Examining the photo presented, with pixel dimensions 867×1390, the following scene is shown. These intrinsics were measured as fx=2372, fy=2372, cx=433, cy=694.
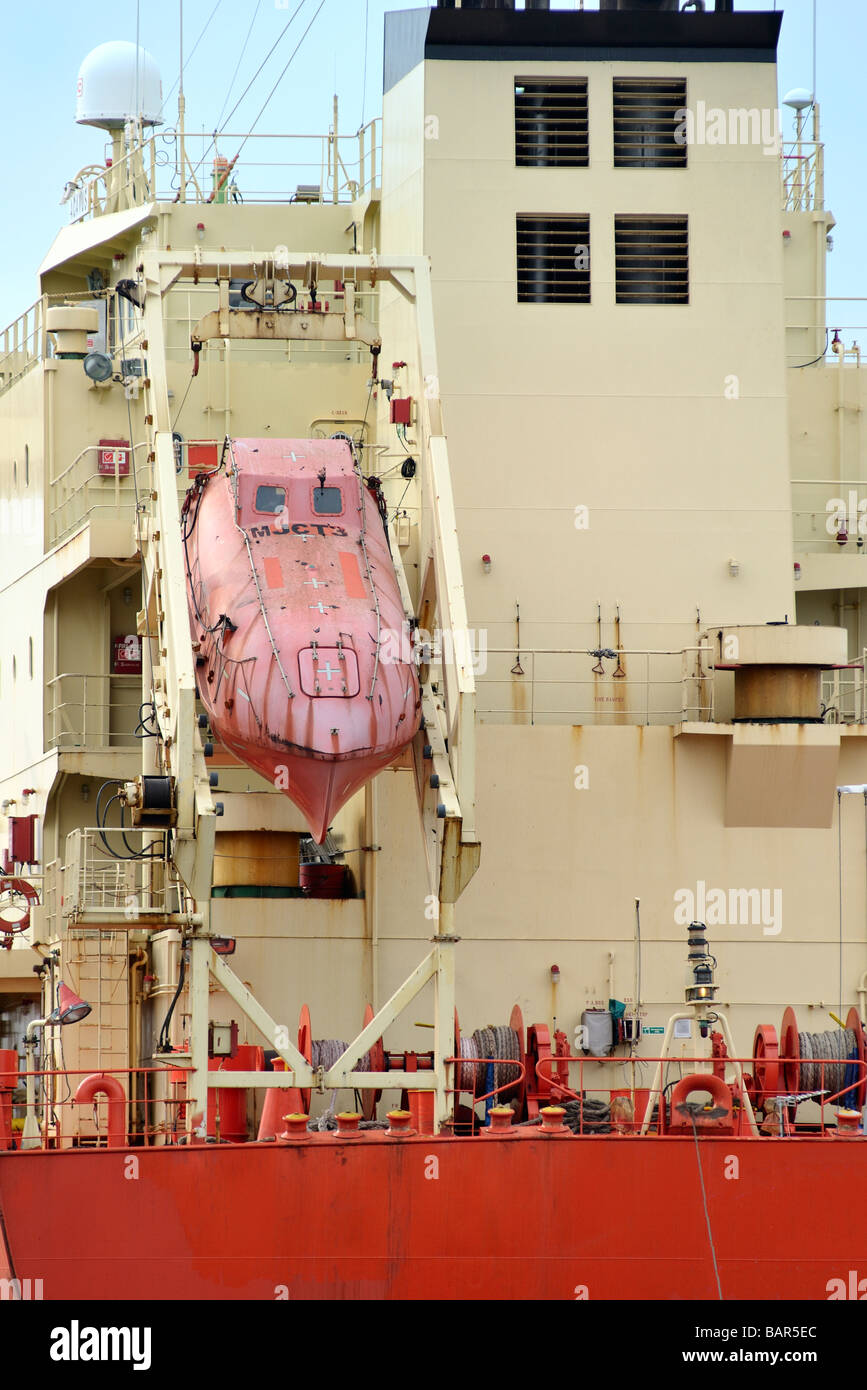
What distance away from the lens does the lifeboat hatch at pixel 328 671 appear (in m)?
22.1

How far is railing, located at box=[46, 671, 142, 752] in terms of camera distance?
28.9 meters

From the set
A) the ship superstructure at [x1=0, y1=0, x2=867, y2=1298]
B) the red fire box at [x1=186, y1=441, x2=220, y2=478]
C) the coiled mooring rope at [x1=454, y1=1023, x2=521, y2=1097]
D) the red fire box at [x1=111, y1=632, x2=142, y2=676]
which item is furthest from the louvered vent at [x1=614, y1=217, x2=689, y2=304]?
the coiled mooring rope at [x1=454, y1=1023, x2=521, y2=1097]

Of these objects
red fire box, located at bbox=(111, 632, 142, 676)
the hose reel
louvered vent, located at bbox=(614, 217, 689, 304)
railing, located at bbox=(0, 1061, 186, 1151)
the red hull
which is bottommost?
the red hull

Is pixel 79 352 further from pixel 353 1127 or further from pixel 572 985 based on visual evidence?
pixel 353 1127

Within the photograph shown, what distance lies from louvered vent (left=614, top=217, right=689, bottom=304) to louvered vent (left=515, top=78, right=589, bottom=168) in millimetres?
994

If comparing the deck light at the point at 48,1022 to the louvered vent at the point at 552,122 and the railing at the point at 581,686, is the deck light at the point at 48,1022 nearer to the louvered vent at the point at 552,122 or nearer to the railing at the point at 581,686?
the railing at the point at 581,686

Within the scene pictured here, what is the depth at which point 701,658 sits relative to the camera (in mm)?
26125

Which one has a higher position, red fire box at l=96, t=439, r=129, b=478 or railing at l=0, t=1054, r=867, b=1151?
red fire box at l=96, t=439, r=129, b=478

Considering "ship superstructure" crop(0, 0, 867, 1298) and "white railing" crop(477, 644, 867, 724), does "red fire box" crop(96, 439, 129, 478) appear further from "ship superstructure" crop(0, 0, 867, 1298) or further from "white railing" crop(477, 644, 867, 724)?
"white railing" crop(477, 644, 867, 724)

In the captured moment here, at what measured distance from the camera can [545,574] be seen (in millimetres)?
26500

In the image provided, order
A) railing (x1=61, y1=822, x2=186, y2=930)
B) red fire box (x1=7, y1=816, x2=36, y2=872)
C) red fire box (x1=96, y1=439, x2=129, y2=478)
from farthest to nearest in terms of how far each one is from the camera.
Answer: red fire box (x1=96, y1=439, x2=129, y2=478) → red fire box (x1=7, y1=816, x2=36, y2=872) → railing (x1=61, y1=822, x2=186, y2=930)

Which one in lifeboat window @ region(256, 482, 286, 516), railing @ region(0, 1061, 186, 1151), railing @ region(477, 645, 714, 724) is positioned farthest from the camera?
railing @ region(477, 645, 714, 724)

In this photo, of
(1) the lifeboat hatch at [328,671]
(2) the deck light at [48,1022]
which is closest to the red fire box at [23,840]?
(2) the deck light at [48,1022]
